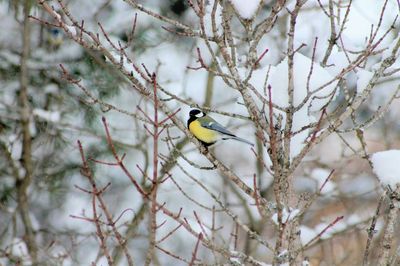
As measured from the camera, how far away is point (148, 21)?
685cm

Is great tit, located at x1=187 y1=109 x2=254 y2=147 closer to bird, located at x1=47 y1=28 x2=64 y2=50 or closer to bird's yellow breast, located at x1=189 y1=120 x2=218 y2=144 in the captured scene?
bird's yellow breast, located at x1=189 y1=120 x2=218 y2=144

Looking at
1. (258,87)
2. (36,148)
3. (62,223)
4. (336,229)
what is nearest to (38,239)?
(62,223)

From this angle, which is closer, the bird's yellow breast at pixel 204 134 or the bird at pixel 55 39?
the bird's yellow breast at pixel 204 134

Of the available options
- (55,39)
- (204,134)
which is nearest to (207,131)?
(204,134)

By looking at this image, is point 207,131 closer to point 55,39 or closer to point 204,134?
point 204,134

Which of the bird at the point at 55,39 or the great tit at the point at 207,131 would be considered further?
the bird at the point at 55,39

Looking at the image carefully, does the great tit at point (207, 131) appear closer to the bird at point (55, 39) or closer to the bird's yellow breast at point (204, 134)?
the bird's yellow breast at point (204, 134)

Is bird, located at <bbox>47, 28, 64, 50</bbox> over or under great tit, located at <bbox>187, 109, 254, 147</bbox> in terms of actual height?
over

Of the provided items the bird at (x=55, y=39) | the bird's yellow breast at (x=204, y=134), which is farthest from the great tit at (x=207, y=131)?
the bird at (x=55, y=39)

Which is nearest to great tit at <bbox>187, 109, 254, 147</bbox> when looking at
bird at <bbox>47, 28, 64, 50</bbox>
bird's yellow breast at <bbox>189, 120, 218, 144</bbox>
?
bird's yellow breast at <bbox>189, 120, 218, 144</bbox>

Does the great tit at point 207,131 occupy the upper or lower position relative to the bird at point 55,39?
lower

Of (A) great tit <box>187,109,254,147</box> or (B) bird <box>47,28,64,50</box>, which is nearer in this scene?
(A) great tit <box>187,109,254,147</box>

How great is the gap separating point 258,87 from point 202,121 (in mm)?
1196

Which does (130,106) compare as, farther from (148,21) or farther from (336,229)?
(336,229)
